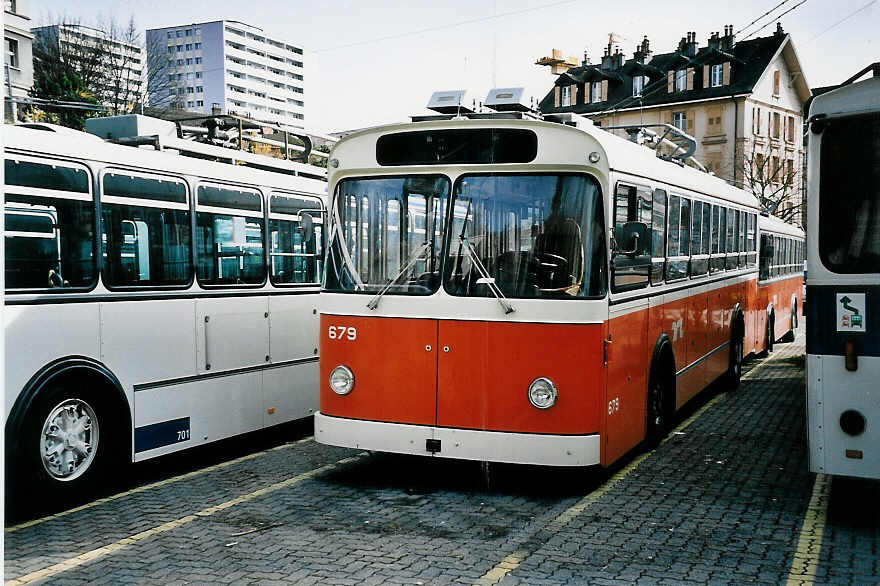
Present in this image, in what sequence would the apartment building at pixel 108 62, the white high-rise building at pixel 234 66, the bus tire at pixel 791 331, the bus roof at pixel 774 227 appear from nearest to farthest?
the bus roof at pixel 774 227 → the bus tire at pixel 791 331 → the apartment building at pixel 108 62 → the white high-rise building at pixel 234 66

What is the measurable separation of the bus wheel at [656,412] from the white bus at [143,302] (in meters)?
3.89

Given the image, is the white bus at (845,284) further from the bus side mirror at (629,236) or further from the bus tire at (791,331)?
the bus tire at (791,331)

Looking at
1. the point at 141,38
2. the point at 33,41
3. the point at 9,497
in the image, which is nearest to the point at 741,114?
the point at 141,38

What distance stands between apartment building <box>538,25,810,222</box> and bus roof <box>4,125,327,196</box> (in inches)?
2043

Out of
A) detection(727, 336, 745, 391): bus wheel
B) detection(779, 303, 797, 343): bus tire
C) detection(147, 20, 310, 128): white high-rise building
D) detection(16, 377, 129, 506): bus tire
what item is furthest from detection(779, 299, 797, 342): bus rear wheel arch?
detection(147, 20, 310, 128): white high-rise building

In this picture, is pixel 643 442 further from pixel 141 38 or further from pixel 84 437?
pixel 141 38

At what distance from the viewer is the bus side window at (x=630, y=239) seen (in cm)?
795

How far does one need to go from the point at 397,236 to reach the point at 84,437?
3.03m

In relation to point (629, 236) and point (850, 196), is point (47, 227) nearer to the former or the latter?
point (629, 236)

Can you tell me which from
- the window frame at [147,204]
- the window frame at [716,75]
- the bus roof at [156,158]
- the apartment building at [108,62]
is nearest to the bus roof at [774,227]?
the bus roof at [156,158]

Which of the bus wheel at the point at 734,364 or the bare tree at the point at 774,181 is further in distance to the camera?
the bare tree at the point at 774,181

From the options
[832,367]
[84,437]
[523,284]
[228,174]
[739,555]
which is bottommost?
[739,555]

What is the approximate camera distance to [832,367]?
6.93 meters

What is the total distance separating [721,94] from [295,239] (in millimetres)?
59930
